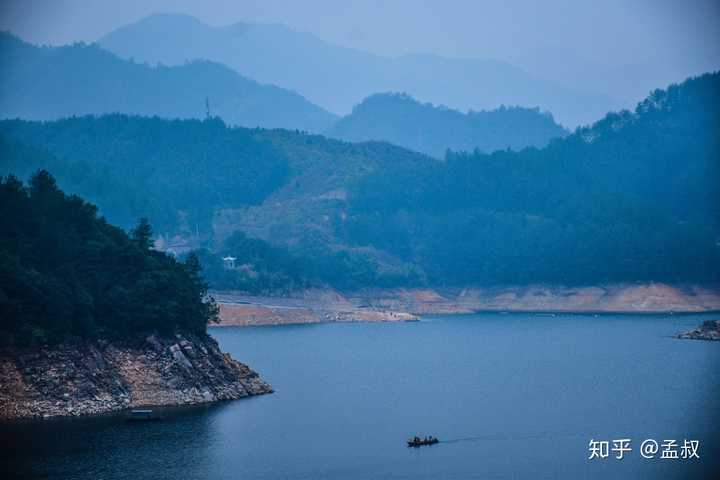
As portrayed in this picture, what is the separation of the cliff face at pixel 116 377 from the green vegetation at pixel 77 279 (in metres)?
1.08

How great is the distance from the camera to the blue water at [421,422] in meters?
54.6

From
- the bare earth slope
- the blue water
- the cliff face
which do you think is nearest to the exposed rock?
the blue water

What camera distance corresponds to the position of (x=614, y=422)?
2569 inches

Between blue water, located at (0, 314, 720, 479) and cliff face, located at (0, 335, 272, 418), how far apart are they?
1378 mm

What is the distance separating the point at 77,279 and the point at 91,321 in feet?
10.7

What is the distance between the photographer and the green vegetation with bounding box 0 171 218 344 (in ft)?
217

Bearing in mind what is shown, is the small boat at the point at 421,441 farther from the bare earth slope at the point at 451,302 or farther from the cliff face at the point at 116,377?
the bare earth slope at the point at 451,302

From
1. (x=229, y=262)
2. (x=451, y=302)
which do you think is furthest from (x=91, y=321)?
(x=451, y=302)

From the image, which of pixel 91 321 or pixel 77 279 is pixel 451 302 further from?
pixel 91 321

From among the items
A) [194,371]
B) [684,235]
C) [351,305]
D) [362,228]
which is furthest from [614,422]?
[362,228]

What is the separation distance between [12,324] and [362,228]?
13539cm

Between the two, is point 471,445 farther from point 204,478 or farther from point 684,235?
point 684,235

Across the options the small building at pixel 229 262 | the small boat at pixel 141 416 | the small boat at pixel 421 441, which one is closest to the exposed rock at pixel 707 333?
→ the small boat at pixel 421 441

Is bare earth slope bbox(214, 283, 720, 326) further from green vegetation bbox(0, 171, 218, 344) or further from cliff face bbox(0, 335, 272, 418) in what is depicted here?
cliff face bbox(0, 335, 272, 418)
